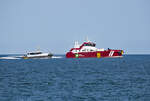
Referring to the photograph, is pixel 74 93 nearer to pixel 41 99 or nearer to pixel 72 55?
pixel 41 99

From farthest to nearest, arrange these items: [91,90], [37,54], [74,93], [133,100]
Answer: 1. [37,54]
2. [91,90]
3. [74,93]
4. [133,100]

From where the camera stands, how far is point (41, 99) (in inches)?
1104

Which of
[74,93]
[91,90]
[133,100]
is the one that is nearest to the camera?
[133,100]

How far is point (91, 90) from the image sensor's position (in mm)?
33344

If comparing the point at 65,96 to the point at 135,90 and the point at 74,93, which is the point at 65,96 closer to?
the point at 74,93

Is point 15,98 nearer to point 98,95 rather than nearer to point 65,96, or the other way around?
point 65,96

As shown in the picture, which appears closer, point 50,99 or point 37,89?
point 50,99

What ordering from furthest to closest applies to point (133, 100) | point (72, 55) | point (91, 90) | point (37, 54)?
point (72, 55)
point (37, 54)
point (91, 90)
point (133, 100)

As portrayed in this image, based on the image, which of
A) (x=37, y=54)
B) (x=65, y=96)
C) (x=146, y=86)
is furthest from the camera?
(x=37, y=54)

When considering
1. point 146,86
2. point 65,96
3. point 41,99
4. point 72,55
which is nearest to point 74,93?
point 65,96

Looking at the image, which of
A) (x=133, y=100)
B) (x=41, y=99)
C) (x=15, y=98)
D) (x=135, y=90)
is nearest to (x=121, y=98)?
(x=133, y=100)

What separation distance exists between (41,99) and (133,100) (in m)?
8.44

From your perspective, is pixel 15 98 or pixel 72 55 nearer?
pixel 15 98

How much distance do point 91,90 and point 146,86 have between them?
727cm
